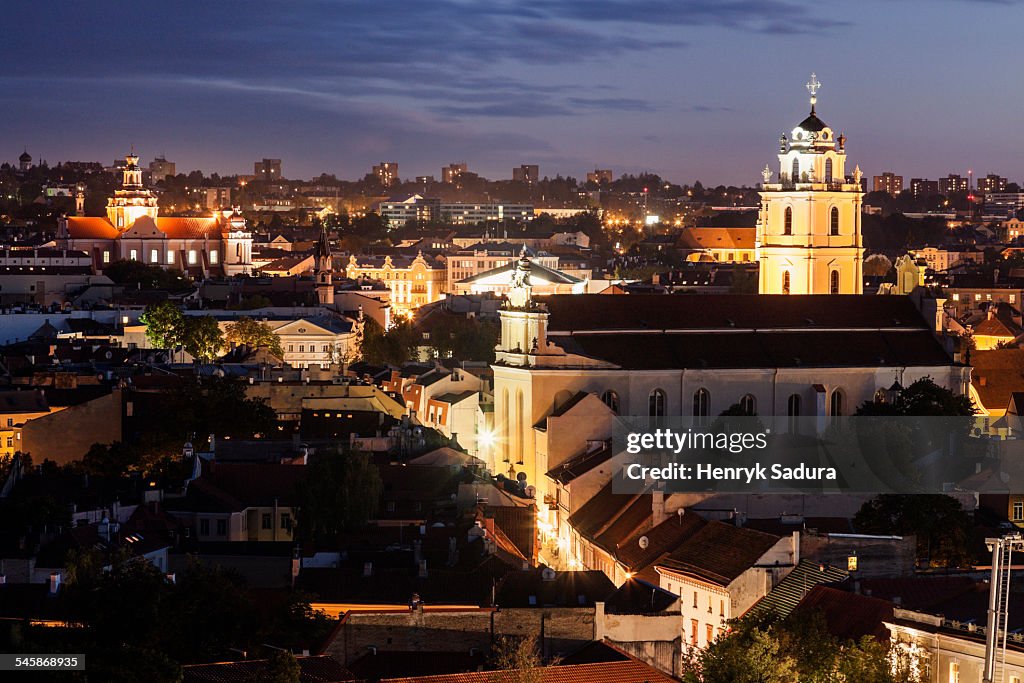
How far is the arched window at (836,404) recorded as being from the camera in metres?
57.6

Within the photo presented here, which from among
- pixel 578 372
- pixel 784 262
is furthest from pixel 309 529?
pixel 784 262

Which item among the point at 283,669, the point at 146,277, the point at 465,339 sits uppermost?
the point at 283,669

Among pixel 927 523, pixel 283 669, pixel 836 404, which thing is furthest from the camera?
pixel 836 404

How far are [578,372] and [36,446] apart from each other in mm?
13134

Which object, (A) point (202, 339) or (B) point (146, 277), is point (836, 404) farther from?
(B) point (146, 277)

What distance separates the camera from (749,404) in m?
56.9

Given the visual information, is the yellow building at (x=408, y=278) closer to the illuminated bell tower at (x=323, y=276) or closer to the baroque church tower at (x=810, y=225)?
the illuminated bell tower at (x=323, y=276)

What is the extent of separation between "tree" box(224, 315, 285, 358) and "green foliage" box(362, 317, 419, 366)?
3.48 m

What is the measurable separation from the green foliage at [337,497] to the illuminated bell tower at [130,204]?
337ft

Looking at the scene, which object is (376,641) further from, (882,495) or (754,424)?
(754,424)

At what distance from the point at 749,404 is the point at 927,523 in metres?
16.6

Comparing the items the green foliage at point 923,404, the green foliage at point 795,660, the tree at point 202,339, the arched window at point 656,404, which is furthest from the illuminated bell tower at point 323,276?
the green foliage at point 795,660

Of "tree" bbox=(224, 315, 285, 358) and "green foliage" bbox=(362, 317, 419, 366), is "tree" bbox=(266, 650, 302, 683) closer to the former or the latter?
"green foliage" bbox=(362, 317, 419, 366)

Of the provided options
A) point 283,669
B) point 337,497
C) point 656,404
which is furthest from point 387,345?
point 283,669
